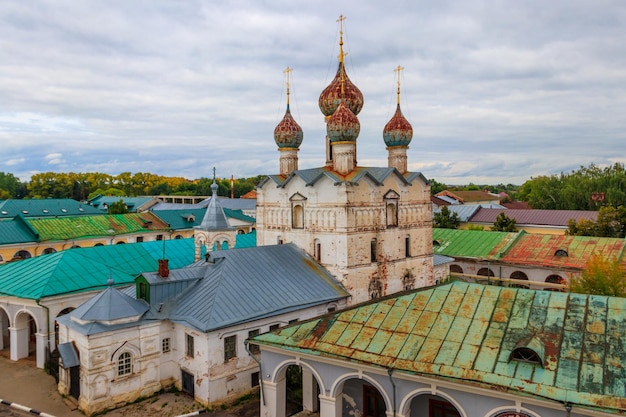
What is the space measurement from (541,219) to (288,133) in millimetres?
43217

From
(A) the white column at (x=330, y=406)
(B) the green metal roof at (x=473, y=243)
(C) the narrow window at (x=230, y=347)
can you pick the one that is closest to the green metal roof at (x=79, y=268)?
(C) the narrow window at (x=230, y=347)

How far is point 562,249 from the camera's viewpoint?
110ft

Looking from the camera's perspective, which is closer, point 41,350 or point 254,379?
point 254,379

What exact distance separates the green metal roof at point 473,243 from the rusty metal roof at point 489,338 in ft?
73.2

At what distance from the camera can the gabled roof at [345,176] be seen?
81.0 ft

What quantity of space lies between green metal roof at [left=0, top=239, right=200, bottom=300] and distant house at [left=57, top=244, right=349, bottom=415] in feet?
11.4

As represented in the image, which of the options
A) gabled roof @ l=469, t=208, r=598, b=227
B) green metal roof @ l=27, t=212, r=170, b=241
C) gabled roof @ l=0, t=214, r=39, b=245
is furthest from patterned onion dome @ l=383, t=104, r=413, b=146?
gabled roof @ l=469, t=208, r=598, b=227

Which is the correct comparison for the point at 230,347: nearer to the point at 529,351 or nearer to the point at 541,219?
the point at 529,351

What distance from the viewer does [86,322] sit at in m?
17.9

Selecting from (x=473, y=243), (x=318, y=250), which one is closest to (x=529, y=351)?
(x=318, y=250)

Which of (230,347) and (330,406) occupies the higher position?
(230,347)

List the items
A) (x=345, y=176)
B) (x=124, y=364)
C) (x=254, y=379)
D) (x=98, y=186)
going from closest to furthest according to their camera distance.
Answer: (x=124, y=364) < (x=254, y=379) < (x=345, y=176) < (x=98, y=186)

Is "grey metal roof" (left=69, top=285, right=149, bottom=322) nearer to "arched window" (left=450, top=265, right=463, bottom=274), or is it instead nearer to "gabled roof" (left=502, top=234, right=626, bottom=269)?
"arched window" (left=450, top=265, right=463, bottom=274)

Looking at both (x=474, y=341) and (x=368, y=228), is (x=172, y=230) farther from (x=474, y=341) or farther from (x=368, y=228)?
(x=474, y=341)
